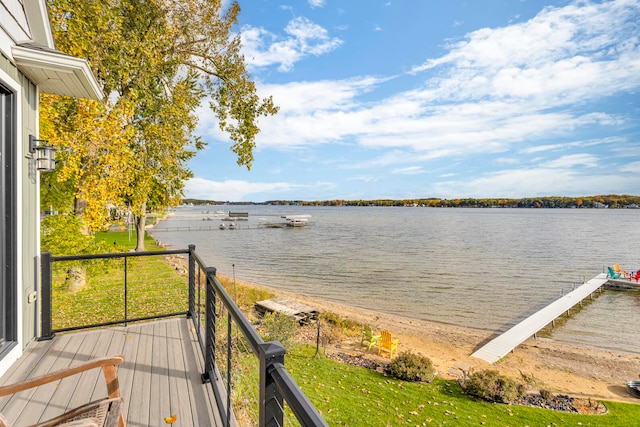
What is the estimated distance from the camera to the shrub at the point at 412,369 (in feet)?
29.3

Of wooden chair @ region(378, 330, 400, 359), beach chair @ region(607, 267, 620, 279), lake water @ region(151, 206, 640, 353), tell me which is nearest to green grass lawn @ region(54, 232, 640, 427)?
wooden chair @ region(378, 330, 400, 359)

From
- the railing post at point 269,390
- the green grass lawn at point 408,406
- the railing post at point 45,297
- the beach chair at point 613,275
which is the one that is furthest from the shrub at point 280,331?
the beach chair at point 613,275

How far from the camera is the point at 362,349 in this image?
1142cm

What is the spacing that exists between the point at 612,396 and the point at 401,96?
67.8ft

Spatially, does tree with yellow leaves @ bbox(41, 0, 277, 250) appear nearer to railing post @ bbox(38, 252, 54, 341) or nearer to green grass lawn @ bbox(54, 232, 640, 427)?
green grass lawn @ bbox(54, 232, 640, 427)

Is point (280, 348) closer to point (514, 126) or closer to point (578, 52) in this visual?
point (578, 52)

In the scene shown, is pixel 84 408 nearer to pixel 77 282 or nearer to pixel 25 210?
pixel 25 210

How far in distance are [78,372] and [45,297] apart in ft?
9.43

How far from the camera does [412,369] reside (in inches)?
353

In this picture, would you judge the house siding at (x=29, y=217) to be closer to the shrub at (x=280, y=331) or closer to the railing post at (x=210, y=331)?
the railing post at (x=210, y=331)

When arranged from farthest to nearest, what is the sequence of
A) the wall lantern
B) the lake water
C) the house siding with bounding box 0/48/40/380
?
the lake water, the wall lantern, the house siding with bounding box 0/48/40/380

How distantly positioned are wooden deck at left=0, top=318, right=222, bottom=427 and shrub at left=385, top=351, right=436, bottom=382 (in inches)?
274

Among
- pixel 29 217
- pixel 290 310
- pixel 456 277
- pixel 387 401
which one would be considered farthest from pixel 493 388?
pixel 456 277

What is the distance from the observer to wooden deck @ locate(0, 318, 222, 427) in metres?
2.44
